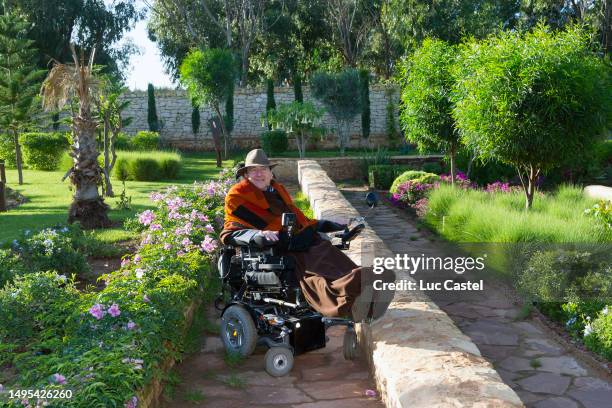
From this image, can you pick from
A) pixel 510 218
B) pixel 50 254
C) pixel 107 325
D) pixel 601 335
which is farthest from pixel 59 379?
pixel 510 218

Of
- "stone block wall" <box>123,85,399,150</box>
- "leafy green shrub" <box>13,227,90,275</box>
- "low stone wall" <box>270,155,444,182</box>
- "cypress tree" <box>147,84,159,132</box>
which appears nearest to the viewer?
"leafy green shrub" <box>13,227,90,275</box>

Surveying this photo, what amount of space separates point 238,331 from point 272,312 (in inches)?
11.5

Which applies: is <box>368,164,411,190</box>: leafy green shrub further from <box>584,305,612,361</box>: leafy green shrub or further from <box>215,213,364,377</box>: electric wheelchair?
<box>215,213,364,377</box>: electric wheelchair

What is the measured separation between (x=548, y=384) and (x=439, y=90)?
364 inches

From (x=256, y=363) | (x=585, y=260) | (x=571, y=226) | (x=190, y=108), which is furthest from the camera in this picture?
(x=190, y=108)

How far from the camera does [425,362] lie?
3730 mm

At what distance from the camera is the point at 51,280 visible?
5.02 m

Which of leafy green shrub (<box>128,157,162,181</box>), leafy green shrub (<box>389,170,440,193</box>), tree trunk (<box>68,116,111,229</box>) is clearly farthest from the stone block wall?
tree trunk (<box>68,116,111,229</box>)

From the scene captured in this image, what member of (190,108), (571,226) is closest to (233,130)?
(190,108)

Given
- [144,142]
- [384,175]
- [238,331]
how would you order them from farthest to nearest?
[144,142] → [384,175] → [238,331]

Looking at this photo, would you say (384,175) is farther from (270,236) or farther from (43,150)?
(43,150)

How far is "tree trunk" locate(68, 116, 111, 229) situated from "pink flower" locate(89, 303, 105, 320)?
647 centimetres

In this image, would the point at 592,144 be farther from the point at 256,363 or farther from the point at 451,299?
the point at 256,363

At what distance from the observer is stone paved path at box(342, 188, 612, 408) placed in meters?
4.32
